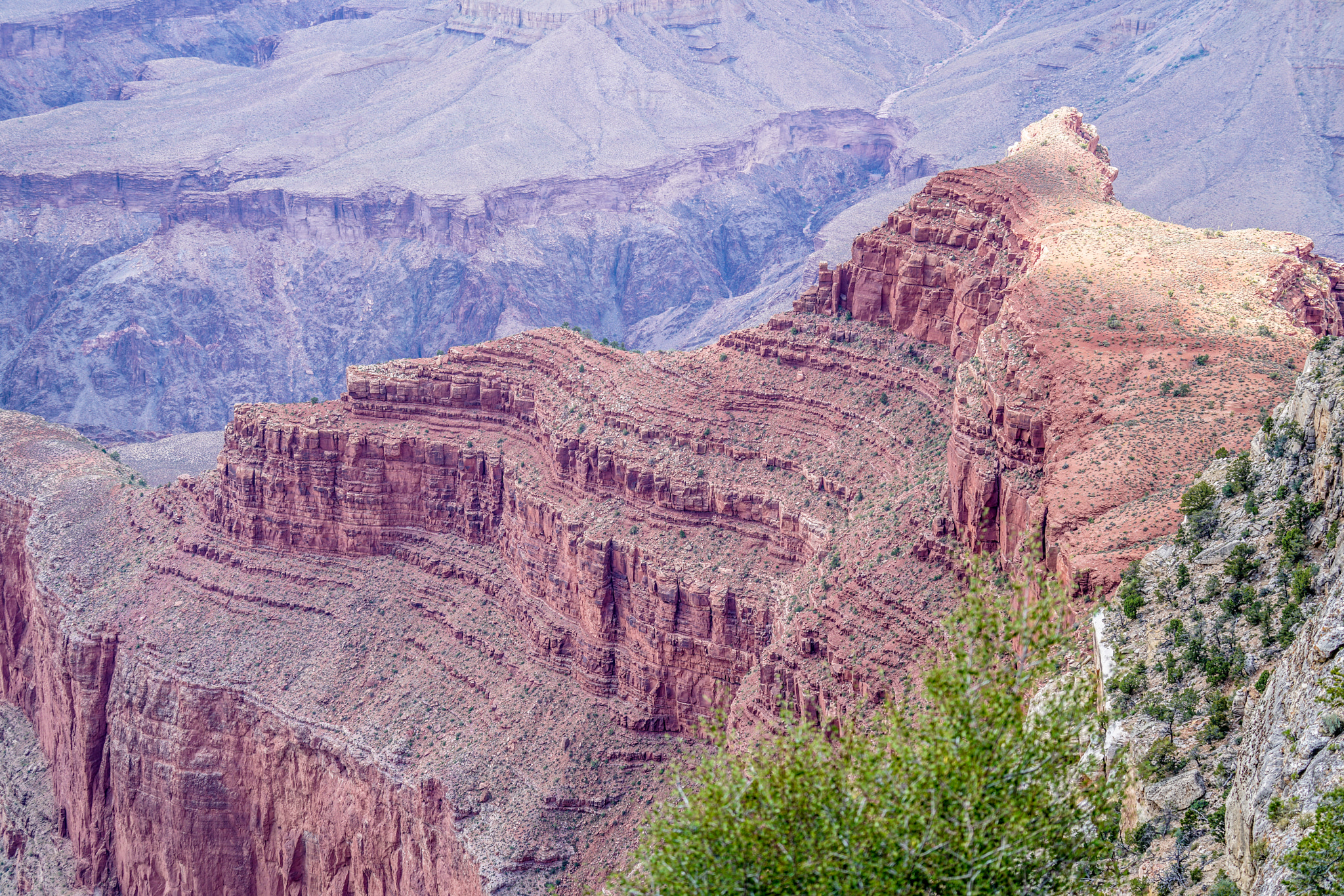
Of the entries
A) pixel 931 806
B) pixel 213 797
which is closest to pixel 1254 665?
pixel 931 806

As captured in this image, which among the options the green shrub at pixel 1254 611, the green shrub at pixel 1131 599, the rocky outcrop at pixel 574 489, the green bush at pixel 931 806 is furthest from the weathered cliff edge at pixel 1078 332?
the green bush at pixel 931 806

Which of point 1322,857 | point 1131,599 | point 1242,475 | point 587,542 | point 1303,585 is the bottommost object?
point 587,542

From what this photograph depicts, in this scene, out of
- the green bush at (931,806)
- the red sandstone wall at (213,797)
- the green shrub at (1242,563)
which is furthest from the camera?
the red sandstone wall at (213,797)

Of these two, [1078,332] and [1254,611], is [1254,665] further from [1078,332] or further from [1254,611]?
[1078,332]

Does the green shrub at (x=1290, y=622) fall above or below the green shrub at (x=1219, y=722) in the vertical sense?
above

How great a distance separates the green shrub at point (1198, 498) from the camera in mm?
39438

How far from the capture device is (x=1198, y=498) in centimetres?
3966

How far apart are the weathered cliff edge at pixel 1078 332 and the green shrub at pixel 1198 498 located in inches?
125

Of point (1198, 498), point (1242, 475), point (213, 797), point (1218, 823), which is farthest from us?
point (213, 797)

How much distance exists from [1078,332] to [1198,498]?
63.8ft

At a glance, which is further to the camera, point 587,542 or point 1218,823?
point 587,542

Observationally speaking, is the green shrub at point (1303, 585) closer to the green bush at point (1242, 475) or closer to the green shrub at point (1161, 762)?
the green shrub at point (1161, 762)

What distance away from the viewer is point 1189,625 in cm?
3566

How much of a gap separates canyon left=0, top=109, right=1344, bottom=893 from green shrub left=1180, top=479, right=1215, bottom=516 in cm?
870
